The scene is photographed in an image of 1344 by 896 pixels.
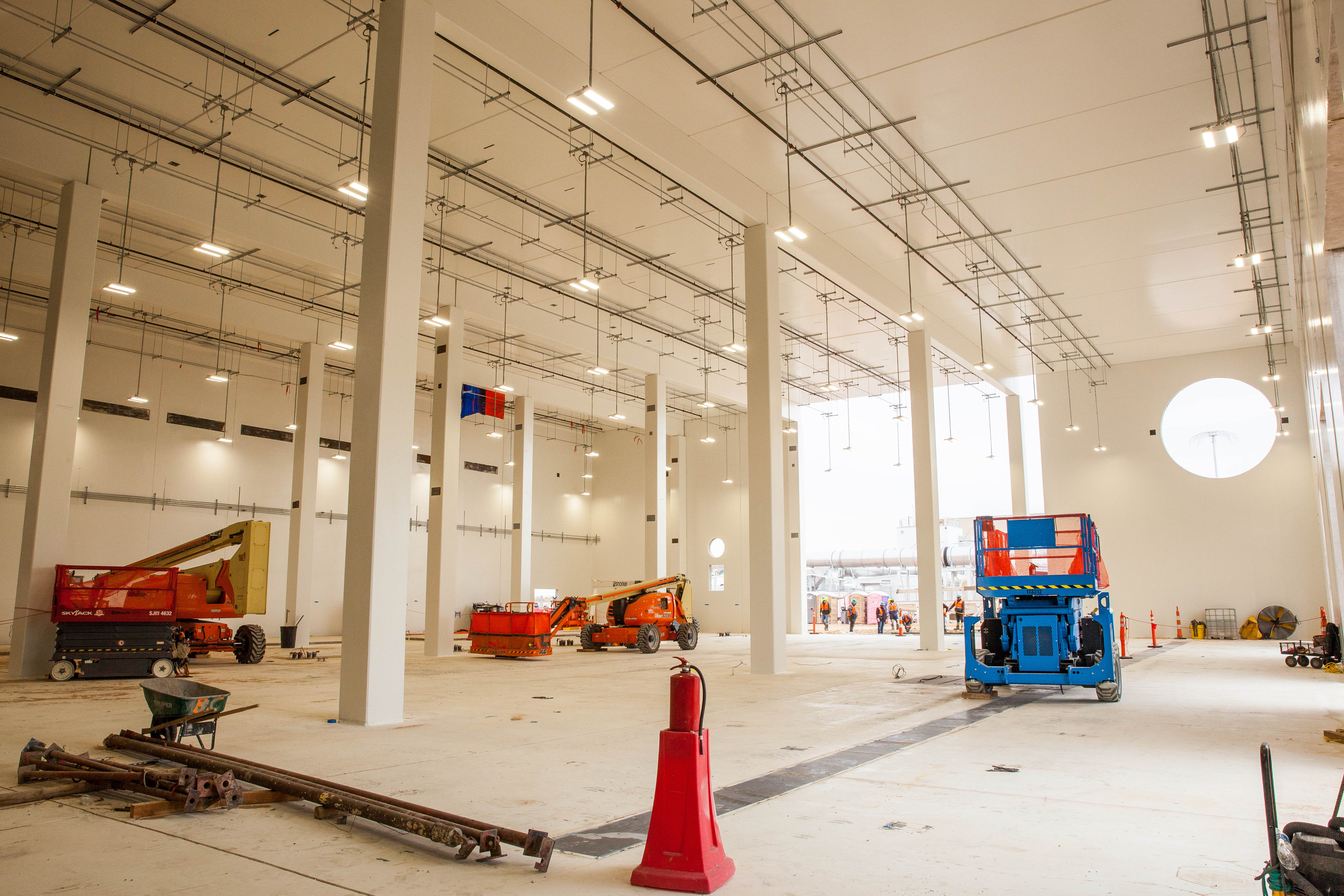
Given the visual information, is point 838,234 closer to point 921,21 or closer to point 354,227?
point 921,21

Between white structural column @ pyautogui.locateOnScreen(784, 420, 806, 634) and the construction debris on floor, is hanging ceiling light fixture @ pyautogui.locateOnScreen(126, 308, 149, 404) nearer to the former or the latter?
the construction debris on floor

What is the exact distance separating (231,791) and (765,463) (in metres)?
12.1

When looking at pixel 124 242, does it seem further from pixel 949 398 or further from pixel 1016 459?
pixel 1016 459

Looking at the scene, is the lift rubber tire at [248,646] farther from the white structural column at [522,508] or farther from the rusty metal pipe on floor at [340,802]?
the rusty metal pipe on floor at [340,802]

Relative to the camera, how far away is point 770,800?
222 inches

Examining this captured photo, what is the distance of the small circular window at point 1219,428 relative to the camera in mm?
27234

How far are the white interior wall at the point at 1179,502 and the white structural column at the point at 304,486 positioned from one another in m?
25.6

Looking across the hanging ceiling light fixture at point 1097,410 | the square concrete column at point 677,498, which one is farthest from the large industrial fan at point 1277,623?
the square concrete column at point 677,498

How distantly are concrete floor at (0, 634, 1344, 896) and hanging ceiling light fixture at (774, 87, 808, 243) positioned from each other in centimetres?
768

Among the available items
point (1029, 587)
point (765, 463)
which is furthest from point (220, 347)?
point (1029, 587)

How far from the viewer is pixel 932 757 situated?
722cm

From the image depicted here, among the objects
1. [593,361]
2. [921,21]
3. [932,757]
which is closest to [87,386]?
[593,361]

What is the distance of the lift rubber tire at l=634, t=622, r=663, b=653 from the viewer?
22.4 metres

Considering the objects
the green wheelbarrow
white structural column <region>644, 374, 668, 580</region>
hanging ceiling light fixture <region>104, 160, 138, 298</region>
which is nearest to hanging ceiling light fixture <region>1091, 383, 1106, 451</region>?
white structural column <region>644, 374, 668, 580</region>
